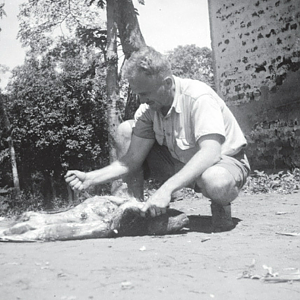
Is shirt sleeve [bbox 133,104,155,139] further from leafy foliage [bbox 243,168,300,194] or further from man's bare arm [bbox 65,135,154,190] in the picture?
leafy foliage [bbox 243,168,300,194]

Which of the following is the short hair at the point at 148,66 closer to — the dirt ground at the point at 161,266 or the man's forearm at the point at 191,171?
the man's forearm at the point at 191,171

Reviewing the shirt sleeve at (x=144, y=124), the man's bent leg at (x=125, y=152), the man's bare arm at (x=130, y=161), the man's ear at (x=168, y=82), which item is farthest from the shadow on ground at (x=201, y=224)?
the man's ear at (x=168, y=82)

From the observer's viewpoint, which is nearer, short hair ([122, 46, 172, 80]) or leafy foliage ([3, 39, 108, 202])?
short hair ([122, 46, 172, 80])

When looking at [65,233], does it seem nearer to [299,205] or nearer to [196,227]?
[196,227]

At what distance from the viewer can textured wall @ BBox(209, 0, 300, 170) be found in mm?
7828

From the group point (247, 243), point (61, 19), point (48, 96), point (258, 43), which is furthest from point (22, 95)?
point (247, 243)

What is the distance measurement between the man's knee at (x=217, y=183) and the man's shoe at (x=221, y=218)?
0.15m

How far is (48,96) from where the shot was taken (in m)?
23.6

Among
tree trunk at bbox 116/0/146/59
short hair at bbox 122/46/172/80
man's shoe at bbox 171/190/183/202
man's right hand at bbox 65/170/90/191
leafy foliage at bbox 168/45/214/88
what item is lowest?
man's shoe at bbox 171/190/183/202

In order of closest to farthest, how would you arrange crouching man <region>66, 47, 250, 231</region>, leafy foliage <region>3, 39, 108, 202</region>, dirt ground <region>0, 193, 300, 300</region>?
dirt ground <region>0, 193, 300, 300</region> < crouching man <region>66, 47, 250, 231</region> < leafy foliage <region>3, 39, 108, 202</region>

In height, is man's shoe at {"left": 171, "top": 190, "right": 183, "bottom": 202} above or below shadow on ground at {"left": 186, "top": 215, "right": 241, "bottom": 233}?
below

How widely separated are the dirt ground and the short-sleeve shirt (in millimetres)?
609

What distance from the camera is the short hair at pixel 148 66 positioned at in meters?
3.29

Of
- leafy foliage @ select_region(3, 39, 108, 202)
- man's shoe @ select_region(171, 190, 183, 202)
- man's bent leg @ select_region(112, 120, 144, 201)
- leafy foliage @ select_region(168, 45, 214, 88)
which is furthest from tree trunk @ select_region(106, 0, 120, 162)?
leafy foliage @ select_region(168, 45, 214, 88)
